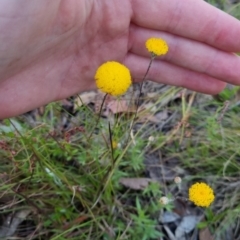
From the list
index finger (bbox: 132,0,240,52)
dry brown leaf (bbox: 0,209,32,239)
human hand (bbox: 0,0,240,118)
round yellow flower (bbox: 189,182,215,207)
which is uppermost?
index finger (bbox: 132,0,240,52)

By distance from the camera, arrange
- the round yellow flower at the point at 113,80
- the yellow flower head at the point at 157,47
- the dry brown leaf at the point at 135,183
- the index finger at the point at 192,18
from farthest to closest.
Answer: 1. the dry brown leaf at the point at 135,183
2. the index finger at the point at 192,18
3. the yellow flower head at the point at 157,47
4. the round yellow flower at the point at 113,80

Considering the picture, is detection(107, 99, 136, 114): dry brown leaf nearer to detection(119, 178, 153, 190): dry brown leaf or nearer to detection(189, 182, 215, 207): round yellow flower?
detection(119, 178, 153, 190): dry brown leaf

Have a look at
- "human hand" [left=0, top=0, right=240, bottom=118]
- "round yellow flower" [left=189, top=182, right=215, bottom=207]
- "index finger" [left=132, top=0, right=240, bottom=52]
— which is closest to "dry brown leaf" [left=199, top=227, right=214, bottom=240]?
"round yellow flower" [left=189, top=182, right=215, bottom=207]

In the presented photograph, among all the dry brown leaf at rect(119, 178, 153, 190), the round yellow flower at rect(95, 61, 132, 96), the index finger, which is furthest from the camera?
the dry brown leaf at rect(119, 178, 153, 190)

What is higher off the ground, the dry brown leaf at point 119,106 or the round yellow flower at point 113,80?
the round yellow flower at point 113,80

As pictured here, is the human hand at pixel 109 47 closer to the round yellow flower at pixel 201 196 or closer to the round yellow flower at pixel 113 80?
the round yellow flower at pixel 113 80

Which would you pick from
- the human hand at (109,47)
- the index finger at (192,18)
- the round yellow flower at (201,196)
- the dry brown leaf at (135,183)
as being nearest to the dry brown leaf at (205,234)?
the dry brown leaf at (135,183)

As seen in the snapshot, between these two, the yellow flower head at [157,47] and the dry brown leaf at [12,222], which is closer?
the yellow flower head at [157,47]

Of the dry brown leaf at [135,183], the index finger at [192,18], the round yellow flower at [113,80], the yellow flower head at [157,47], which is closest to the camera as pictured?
the round yellow flower at [113,80]

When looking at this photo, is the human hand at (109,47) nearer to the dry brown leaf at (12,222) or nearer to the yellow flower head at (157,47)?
the yellow flower head at (157,47)

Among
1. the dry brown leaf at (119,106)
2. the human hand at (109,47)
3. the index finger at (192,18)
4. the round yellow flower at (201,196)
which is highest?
the index finger at (192,18)
